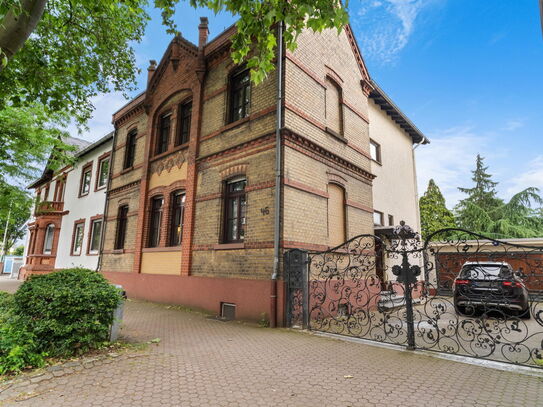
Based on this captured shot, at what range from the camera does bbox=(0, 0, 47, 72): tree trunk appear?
481cm

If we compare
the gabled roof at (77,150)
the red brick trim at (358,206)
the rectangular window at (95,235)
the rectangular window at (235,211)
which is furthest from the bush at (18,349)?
the gabled roof at (77,150)

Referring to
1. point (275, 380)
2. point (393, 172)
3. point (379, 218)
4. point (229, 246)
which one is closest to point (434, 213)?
point (393, 172)

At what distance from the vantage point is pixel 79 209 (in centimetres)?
1855

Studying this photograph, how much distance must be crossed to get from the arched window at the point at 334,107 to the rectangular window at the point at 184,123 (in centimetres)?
529

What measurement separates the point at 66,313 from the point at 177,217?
6768mm

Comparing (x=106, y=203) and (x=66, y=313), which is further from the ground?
(x=106, y=203)

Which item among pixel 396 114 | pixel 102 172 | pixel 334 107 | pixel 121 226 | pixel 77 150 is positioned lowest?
pixel 121 226

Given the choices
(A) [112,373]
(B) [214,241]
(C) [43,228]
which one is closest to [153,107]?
(B) [214,241]

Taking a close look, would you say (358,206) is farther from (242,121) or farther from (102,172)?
(102,172)

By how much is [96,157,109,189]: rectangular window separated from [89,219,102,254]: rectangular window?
1998mm

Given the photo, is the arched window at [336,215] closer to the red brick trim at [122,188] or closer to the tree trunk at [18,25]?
the tree trunk at [18,25]

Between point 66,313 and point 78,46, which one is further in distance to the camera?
point 78,46

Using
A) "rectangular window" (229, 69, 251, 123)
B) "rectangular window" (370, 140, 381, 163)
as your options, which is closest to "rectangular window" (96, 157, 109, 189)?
"rectangular window" (229, 69, 251, 123)

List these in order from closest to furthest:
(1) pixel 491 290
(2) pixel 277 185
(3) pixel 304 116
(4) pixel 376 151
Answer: (1) pixel 491 290 < (2) pixel 277 185 < (3) pixel 304 116 < (4) pixel 376 151
